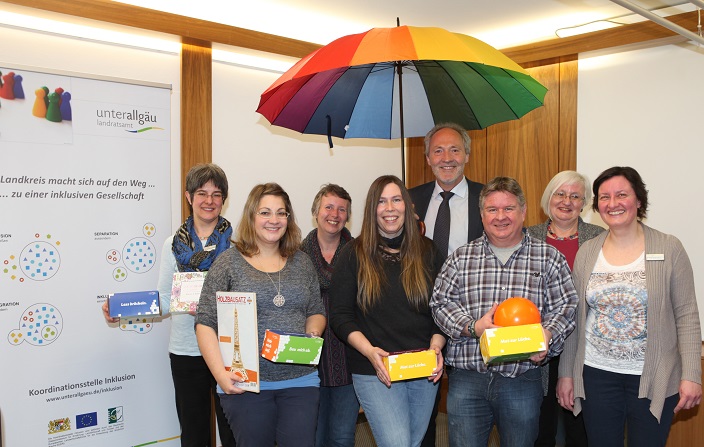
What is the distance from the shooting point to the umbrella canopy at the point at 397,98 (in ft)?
10.3

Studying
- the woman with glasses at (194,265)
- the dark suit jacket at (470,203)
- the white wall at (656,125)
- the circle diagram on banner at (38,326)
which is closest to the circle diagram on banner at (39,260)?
the circle diagram on banner at (38,326)

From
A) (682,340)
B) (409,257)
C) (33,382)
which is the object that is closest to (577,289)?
(682,340)

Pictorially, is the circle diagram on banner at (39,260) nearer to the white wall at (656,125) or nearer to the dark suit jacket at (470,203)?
the dark suit jacket at (470,203)

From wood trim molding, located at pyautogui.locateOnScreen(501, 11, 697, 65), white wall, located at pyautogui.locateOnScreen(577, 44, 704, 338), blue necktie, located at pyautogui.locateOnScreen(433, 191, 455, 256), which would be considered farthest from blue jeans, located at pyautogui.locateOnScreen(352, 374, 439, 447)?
wood trim molding, located at pyautogui.locateOnScreen(501, 11, 697, 65)

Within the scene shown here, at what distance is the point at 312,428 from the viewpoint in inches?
101

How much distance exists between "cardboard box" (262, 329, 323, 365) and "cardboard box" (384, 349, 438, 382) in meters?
0.30

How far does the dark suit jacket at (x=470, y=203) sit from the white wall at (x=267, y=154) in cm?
163

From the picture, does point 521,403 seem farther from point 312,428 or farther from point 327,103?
point 327,103

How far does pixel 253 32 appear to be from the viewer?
4.39 meters

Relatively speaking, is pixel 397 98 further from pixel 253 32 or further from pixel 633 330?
pixel 633 330

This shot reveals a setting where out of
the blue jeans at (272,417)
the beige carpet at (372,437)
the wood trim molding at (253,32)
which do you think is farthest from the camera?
the beige carpet at (372,437)

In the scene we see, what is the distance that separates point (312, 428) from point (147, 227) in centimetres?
198

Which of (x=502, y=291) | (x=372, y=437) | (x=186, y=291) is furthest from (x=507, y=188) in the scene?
(x=372, y=437)

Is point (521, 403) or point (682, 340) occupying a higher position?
point (682, 340)
